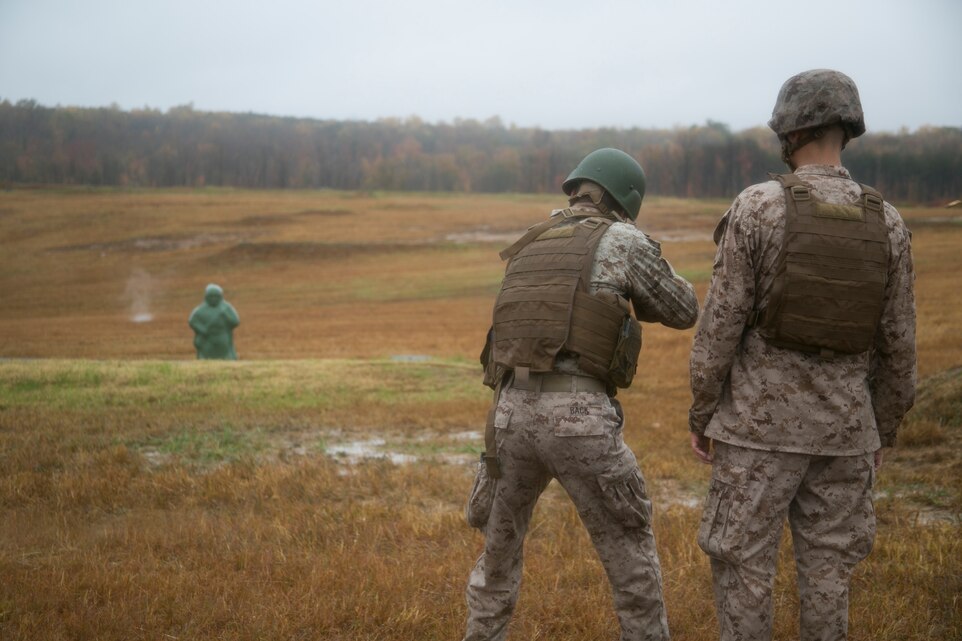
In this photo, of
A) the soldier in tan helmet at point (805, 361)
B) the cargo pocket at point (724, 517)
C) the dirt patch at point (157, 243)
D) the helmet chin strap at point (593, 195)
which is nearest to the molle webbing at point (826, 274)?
the soldier in tan helmet at point (805, 361)

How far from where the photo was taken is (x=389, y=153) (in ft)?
246

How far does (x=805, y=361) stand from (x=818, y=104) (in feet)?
3.45

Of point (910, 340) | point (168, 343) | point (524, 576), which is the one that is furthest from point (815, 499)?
point (168, 343)

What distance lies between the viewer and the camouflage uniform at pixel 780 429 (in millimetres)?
3475

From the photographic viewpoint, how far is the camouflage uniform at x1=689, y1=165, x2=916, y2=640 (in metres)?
3.47

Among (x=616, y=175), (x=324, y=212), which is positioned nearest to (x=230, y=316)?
(x=616, y=175)

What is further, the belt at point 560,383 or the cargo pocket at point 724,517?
the belt at point 560,383

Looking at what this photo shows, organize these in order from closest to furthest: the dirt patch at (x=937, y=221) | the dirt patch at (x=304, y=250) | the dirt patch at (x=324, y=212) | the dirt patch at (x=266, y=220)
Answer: the dirt patch at (x=937, y=221) → the dirt patch at (x=304, y=250) → the dirt patch at (x=266, y=220) → the dirt patch at (x=324, y=212)

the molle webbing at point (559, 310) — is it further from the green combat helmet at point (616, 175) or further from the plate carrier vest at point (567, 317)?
the green combat helmet at point (616, 175)

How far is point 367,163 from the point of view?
2872 inches

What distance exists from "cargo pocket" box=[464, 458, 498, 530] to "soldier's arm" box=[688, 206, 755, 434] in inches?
38.0

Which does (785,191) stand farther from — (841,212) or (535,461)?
(535,461)

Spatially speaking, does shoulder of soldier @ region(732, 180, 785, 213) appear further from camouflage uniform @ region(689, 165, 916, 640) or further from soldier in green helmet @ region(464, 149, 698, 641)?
soldier in green helmet @ region(464, 149, 698, 641)

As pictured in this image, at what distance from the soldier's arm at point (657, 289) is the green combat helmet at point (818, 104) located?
75cm
